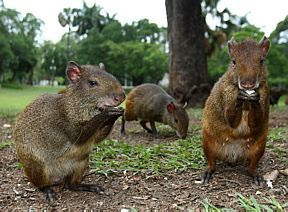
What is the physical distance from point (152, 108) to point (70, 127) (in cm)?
388

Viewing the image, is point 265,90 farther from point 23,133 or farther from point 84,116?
point 23,133

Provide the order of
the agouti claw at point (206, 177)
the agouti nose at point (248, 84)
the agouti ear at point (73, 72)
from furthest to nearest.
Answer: the agouti claw at point (206, 177)
the agouti ear at point (73, 72)
the agouti nose at point (248, 84)

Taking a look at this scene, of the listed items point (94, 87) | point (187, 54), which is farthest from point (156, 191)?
point (187, 54)

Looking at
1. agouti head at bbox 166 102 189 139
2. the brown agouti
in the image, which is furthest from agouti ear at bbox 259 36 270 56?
the brown agouti

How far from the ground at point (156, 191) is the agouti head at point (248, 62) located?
2.98 feet

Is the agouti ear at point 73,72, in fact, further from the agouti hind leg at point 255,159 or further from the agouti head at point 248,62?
the agouti hind leg at point 255,159

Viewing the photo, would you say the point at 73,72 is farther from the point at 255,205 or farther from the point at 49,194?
the point at 255,205

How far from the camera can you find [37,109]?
3.67 metres

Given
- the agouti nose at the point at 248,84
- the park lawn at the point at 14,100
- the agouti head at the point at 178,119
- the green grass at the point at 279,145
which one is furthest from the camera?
the park lawn at the point at 14,100

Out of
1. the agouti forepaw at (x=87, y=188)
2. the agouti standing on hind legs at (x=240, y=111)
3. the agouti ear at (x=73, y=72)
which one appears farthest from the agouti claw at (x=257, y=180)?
the agouti ear at (x=73, y=72)

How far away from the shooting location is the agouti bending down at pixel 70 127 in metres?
3.35

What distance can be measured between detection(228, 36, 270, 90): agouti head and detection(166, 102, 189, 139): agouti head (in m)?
3.11

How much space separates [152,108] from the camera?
7.22 meters

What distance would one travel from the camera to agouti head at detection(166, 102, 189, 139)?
654 cm
